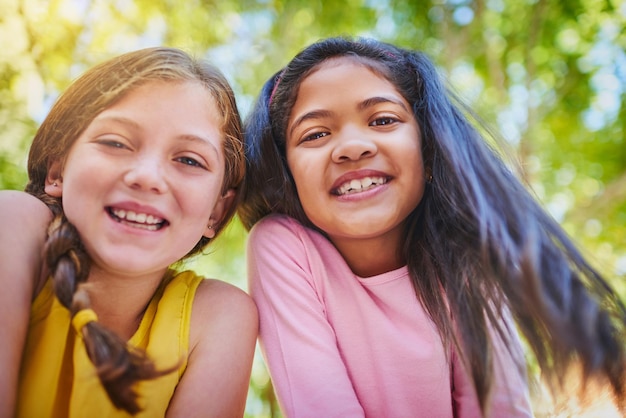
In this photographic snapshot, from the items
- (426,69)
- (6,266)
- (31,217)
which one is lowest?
(6,266)

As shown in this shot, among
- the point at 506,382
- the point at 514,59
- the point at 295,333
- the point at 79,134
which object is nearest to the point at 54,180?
the point at 79,134

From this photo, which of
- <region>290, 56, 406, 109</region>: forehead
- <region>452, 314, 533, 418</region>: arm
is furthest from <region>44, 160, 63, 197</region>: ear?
<region>452, 314, 533, 418</region>: arm

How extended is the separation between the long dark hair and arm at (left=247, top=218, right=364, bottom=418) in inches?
6.8

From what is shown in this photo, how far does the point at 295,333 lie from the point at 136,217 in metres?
0.51

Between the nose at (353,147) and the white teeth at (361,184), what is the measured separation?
62 millimetres

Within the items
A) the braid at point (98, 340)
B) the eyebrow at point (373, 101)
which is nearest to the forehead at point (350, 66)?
the eyebrow at point (373, 101)

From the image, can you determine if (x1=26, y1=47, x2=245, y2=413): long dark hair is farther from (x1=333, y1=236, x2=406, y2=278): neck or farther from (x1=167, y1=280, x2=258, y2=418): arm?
(x1=333, y1=236, x2=406, y2=278): neck

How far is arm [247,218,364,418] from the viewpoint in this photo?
1.30 meters

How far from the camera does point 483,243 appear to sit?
1283 millimetres

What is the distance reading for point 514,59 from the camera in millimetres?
4648

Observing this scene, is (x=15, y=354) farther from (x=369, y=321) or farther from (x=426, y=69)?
(x=426, y=69)

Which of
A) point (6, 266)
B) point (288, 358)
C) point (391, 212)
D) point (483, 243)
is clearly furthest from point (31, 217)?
point (483, 243)

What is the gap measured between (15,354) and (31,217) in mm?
297

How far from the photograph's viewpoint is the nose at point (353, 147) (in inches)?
Answer: 54.7
